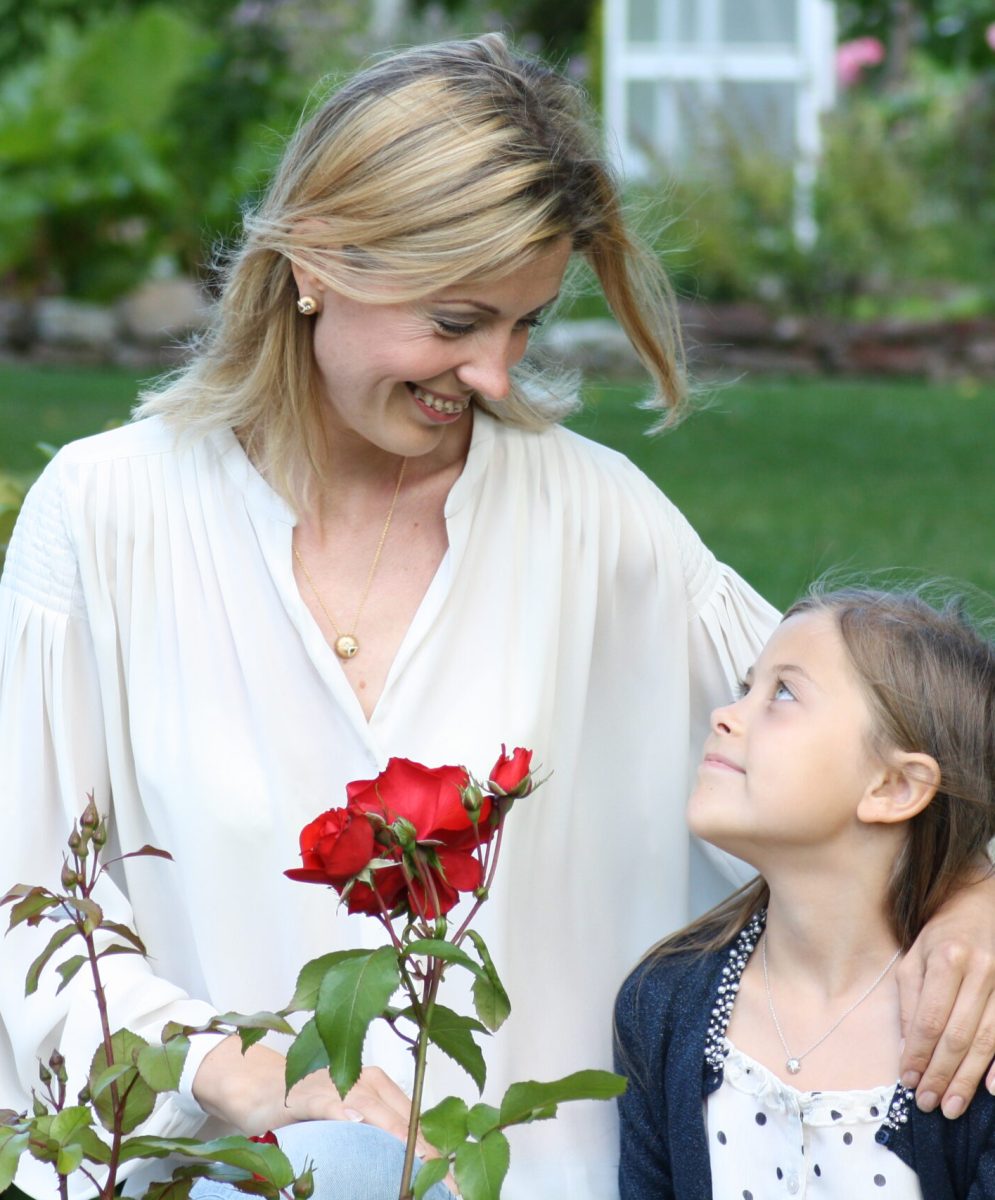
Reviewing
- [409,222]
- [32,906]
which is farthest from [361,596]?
[32,906]

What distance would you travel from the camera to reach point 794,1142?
1957mm

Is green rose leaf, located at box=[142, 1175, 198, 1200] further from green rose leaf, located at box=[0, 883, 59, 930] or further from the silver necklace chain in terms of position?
the silver necklace chain

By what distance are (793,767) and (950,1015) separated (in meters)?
0.31

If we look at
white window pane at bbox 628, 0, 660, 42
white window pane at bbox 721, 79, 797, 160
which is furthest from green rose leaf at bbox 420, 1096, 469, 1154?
white window pane at bbox 628, 0, 660, 42

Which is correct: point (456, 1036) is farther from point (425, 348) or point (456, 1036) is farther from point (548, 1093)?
point (425, 348)

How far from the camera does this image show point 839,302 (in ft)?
38.0

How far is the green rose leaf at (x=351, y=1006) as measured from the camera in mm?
1154

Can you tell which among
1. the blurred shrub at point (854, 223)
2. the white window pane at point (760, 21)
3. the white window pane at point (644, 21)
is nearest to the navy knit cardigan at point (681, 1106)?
the blurred shrub at point (854, 223)

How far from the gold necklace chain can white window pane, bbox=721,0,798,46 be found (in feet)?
39.4

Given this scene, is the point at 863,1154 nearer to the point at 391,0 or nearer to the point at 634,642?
the point at 634,642

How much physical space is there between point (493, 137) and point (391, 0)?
42.3ft

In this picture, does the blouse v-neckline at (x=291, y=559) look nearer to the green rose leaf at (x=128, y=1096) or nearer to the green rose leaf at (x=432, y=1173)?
the green rose leaf at (x=128, y=1096)

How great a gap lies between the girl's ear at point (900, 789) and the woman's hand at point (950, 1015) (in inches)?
5.3

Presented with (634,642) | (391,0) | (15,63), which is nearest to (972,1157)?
(634,642)
